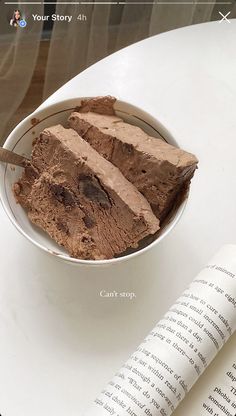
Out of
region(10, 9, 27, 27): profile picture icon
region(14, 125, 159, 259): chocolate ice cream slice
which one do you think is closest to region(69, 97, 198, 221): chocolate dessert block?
region(14, 125, 159, 259): chocolate ice cream slice

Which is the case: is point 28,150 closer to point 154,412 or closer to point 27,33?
point 154,412

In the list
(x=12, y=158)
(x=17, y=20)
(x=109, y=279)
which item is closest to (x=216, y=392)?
(x=109, y=279)

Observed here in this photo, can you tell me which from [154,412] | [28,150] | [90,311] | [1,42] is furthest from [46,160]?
[1,42]

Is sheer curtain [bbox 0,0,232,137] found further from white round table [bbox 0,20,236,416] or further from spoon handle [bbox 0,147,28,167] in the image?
spoon handle [bbox 0,147,28,167]

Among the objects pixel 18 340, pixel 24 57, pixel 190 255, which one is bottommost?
pixel 18 340

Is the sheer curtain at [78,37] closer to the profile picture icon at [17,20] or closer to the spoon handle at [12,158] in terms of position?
the profile picture icon at [17,20]
